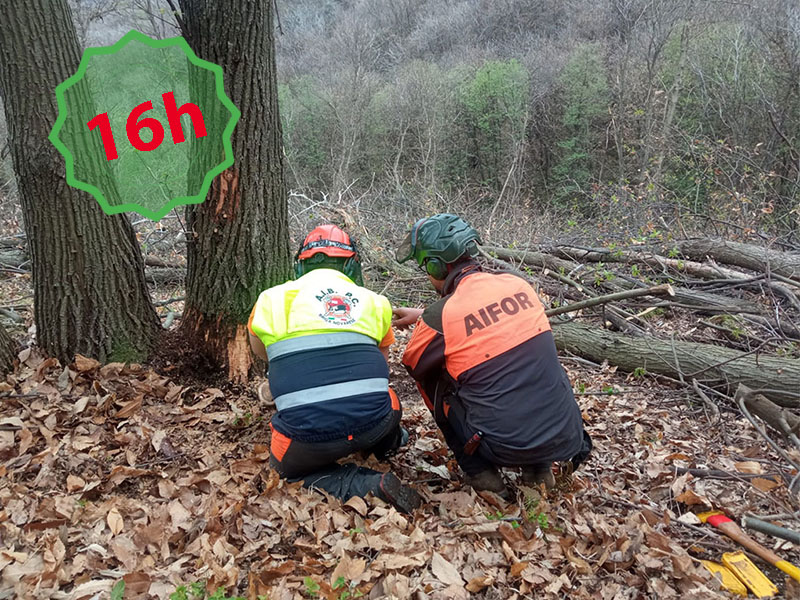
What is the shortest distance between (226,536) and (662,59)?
65.4 feet

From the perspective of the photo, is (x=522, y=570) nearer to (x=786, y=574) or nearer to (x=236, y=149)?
(x=786, y=574)

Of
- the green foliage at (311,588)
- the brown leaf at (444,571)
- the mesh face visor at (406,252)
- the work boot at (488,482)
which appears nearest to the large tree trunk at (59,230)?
the mesh face visor at (406,252)

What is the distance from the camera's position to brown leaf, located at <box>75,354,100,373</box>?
11.4 ft

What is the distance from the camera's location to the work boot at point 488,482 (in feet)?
9.62

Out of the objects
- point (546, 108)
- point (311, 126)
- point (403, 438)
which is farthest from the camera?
point (311, 126)

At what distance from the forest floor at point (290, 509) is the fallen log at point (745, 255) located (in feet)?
10.3

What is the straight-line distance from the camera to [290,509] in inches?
102

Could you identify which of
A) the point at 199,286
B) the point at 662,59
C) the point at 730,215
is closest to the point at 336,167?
the point at 662,59

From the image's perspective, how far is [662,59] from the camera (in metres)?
17.4

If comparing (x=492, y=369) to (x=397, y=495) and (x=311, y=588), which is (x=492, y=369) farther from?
(x=311, y=588)

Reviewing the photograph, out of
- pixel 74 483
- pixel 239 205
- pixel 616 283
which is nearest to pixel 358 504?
pixel 74 483

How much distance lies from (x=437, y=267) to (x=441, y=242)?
15 centimetres

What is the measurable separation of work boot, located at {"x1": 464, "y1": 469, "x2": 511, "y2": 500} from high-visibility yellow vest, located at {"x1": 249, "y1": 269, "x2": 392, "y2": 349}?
3.23 ft

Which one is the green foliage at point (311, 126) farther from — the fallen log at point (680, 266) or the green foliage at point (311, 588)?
the green foliage at point (311, 588)
